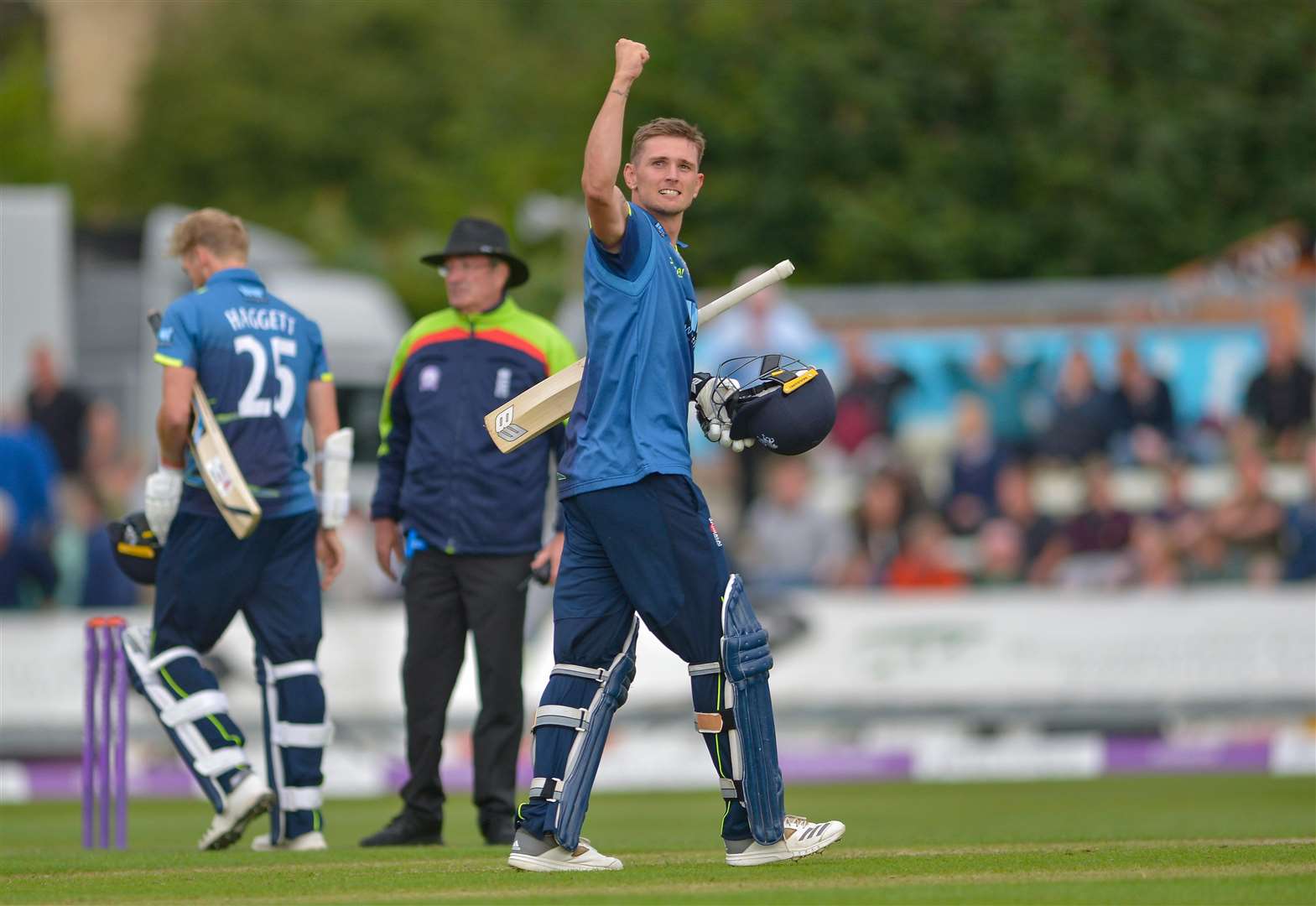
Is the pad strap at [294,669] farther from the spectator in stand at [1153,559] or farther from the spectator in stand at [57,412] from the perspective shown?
the spectator in stand at [57,412]

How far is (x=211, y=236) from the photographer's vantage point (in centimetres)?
977

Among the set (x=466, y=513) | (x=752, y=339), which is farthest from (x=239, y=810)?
(x=752, y=339)

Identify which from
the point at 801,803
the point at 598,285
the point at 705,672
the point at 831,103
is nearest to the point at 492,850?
the point at 705,672

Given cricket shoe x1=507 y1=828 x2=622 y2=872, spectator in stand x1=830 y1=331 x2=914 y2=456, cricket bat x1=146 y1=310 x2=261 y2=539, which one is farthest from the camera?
spectator in stand x1=830 y1=331 x2=914 y2=456

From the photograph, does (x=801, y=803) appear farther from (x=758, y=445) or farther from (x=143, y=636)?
(x=758, y=445)

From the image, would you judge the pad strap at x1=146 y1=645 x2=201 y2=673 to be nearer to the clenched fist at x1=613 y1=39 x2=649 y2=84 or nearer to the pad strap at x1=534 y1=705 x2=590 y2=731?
the pad strap at x1=534 y1=705 x2=590 y2=731

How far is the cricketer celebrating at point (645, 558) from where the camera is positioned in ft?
24.6

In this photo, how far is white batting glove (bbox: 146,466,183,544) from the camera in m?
9.34

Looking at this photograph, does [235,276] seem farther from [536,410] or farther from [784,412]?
[784,412]

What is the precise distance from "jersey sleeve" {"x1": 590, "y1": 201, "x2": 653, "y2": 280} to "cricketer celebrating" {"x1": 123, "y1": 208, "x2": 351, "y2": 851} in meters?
2.49

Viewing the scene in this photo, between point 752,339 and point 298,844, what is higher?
point 752,339

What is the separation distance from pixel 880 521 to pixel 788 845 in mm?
10842

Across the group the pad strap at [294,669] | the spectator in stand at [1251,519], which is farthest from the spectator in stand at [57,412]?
the pad strap at [294,669]

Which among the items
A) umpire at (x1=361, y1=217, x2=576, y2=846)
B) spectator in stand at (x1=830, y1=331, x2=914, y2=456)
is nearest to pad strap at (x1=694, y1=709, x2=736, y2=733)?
umpire at (x1=361, y1=217, x2=576, y2=846)
